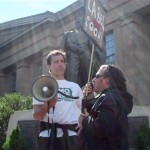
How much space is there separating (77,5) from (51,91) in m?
24.9

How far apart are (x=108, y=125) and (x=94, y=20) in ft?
4.89

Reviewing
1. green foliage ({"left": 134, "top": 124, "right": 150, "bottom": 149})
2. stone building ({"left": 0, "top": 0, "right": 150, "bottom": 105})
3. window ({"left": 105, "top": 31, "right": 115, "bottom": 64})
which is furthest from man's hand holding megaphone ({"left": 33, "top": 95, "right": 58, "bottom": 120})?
window ({"left": 105, "top": 31, "right": 115, "bottom": 64})

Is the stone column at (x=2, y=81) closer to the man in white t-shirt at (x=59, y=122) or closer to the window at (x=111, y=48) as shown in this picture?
the window at (x=111, y=48)

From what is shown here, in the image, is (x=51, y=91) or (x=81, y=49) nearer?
(x=51, y=91)

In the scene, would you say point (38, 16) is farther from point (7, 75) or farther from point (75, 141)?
point (75, 141)

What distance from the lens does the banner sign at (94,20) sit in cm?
408

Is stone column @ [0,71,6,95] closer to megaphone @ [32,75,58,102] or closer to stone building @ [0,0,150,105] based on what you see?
stone building @ [0,0,150,105]

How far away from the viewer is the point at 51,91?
141 inches

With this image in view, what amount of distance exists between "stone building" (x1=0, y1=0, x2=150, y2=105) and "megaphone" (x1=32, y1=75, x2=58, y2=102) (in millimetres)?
13225

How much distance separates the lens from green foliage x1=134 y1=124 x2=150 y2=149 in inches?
320

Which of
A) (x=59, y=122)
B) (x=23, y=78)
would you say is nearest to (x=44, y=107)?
(x=59, y=122)

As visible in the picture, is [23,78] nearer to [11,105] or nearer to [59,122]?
[11,105]

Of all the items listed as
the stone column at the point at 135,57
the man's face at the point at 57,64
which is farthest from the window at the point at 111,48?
the man's face at the point at 57,64

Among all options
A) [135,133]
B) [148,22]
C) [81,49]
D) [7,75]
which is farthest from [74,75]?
[7,75]
